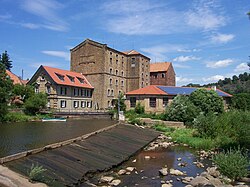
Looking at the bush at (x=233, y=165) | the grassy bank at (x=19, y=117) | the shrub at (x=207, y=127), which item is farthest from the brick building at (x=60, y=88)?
the bush at (x=233, y=165)

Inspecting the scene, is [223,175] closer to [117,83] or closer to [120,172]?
[120,172]

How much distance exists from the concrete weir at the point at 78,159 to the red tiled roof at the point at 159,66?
162ft

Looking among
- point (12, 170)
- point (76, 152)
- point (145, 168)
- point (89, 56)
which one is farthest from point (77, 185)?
point (89, 56)

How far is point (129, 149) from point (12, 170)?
10.9 meters

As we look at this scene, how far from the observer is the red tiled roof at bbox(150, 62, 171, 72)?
7034cm

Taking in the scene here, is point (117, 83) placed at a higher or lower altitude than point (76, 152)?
higher

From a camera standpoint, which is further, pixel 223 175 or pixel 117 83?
pixel 117 83

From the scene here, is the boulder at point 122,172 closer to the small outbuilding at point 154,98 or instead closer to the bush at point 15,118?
the bush at point 15,118

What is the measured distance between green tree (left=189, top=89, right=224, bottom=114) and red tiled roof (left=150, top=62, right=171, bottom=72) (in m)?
28.3

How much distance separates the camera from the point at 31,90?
47.7 metres

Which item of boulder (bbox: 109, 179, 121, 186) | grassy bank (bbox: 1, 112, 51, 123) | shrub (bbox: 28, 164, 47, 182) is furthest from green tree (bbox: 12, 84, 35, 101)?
shrub (bbox: 28, 164, 47, 182)

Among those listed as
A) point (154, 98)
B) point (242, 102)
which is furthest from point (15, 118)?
point (242, 102)

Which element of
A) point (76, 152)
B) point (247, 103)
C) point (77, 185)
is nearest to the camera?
point (77, 185)

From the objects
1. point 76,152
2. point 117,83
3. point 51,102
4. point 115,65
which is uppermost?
point 115,65
